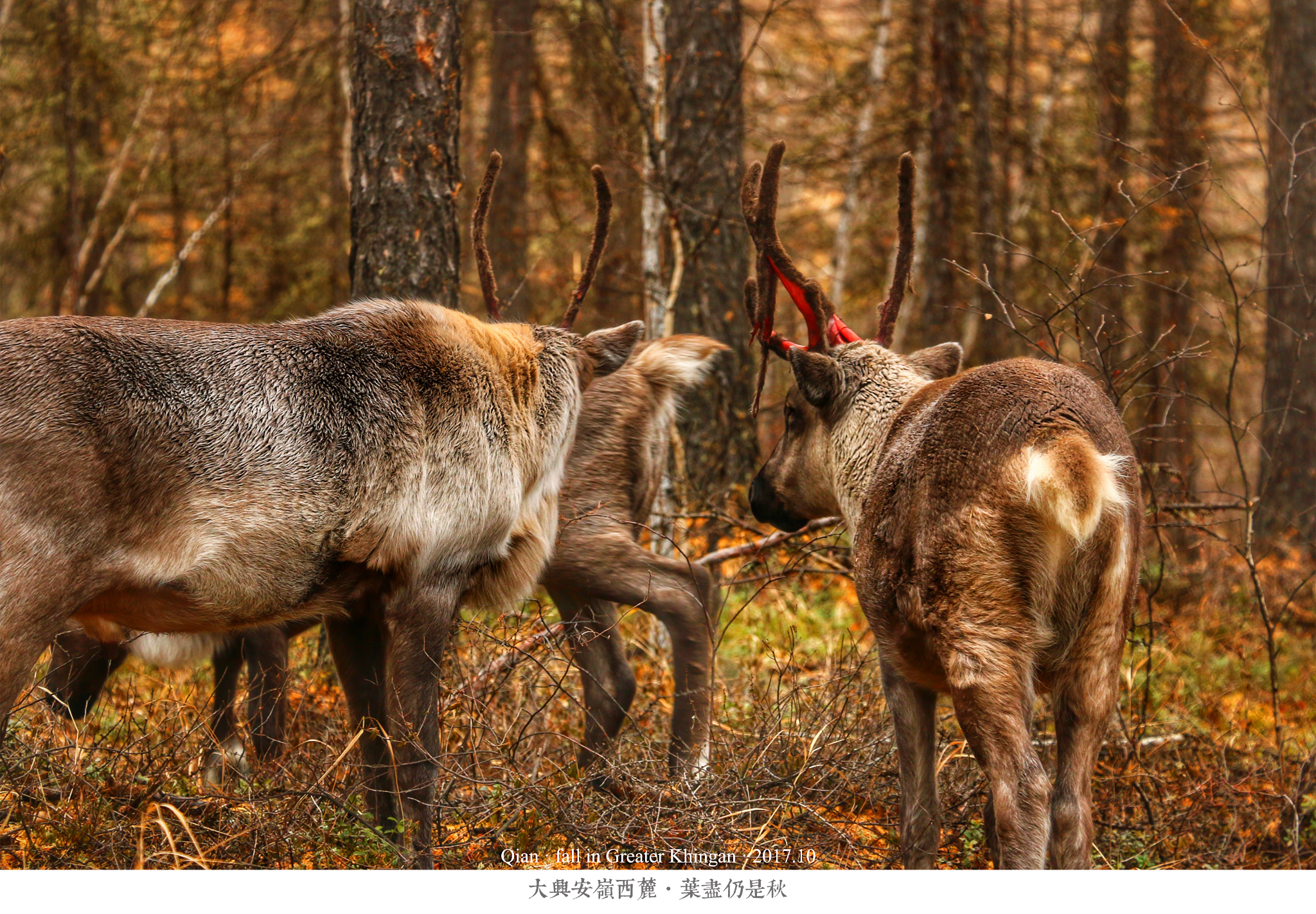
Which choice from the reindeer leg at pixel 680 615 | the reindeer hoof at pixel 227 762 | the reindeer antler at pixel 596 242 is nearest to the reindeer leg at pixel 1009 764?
the reindeer leg at pixel 680 615

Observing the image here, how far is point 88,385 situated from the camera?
121 inches

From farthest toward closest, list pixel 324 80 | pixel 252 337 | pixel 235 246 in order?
pixel 235 246, pixel 324 80, pixel 252 337

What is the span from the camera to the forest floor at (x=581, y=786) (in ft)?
12.3

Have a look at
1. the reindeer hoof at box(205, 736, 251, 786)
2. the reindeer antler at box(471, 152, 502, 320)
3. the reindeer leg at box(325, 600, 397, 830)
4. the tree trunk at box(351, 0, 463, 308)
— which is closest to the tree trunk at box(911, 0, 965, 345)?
the tree trunk at box(351, 0, 463, 308)

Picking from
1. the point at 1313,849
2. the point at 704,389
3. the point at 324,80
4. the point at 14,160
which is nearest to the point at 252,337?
the point at 1313,849

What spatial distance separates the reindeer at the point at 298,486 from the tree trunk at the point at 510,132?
8608 mm

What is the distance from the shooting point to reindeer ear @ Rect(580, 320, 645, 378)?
450 cm

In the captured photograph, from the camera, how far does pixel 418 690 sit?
3646mm

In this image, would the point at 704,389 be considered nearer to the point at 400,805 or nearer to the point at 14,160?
the point at 400,805

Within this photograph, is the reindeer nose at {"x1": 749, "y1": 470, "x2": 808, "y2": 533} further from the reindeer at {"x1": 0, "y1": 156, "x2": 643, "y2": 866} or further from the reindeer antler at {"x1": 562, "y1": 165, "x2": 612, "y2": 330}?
the reindeer antler at {"x1": 562, "y1": 165, "x2": 612, "y2": 330}

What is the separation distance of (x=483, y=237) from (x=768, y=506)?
1.81 meters

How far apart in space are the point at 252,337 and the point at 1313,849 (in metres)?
4.73

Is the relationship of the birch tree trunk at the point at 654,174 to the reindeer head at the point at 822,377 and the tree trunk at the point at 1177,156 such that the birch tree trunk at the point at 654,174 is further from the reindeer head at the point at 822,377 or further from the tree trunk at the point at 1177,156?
the tree trunk at the point at 1177,156
